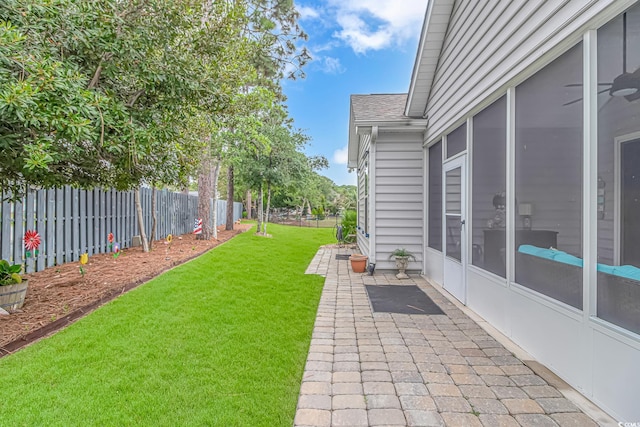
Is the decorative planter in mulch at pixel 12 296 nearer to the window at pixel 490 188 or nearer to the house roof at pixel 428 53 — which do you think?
the window at pixel 490 188

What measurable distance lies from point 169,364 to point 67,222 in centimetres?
505

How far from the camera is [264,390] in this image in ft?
7.66

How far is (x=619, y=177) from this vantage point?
2.04 metres

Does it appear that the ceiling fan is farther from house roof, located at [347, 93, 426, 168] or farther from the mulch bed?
the mulch bed

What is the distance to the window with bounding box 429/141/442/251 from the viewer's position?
545 centimetres

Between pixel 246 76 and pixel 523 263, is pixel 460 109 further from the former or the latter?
pixel 246 76

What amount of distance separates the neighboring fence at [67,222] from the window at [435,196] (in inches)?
252

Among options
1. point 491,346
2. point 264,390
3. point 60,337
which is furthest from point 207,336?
point 491,346

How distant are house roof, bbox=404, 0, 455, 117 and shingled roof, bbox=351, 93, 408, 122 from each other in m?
0.35

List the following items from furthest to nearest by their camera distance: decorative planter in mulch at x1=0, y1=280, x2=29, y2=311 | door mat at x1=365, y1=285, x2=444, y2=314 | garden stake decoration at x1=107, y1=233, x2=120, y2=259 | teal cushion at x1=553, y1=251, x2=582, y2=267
Answer: garden stake decoration at x1=107, y1=233, x2=120, y2=259 < door mat at x1=365, y1=285, x2=444, y2=314 < decorative planter in mulch at x1=0, y1=280, x2=29, y2=311 < teal cushion at x1=553, y1=251, x2=582, y2=267

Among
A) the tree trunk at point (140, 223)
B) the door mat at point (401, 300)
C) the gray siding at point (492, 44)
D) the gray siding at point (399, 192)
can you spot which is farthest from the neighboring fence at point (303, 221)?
the gray siding at point (492, 44)

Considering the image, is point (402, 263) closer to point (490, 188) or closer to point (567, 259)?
point (490, 188)

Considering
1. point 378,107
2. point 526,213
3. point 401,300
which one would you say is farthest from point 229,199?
point 526,213

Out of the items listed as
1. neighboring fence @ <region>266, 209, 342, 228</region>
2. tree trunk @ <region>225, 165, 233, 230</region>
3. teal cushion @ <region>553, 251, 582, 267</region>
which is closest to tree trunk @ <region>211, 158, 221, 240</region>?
tree trunk @ <region>225, 165, 233, 230</region>
